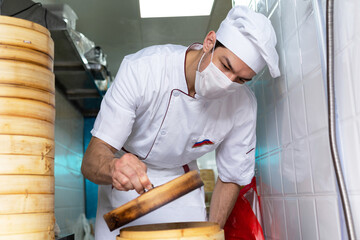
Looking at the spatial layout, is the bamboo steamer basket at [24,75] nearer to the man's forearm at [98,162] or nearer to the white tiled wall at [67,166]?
the man's forearm at [98,162]

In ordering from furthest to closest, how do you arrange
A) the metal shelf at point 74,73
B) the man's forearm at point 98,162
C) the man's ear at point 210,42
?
1. the metal shelf at point 74,73
2. the man's ear at point 210,42
3. the man's forearm at point 98,162

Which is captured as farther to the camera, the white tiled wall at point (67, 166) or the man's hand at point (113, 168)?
the white tiled wall at point (67, 166)

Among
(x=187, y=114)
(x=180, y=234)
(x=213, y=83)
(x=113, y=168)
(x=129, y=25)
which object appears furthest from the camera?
(x=129, y=25)

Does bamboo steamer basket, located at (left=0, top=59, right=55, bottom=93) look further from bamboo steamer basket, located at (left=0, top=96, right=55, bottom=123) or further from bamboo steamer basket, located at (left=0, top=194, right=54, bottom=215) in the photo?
bamboo steamer basket, located at (left=0, top=194, right=54, bottom=215)

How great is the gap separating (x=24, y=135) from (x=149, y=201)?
1.11ft

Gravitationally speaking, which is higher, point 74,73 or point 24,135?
point 74,73

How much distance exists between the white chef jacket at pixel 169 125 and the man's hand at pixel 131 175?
35 centimetres

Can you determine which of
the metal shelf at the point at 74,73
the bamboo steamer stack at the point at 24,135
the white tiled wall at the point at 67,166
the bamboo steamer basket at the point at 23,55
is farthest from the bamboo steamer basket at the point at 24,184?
the white tiled wall at the point at 67,166

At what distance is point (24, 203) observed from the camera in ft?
2.79

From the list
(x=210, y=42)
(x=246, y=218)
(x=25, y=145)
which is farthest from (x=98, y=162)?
(x=246, y=218)

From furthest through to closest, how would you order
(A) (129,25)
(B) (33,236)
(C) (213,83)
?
(A) (129,25)
(C) (213,83)
(B) (33,236)

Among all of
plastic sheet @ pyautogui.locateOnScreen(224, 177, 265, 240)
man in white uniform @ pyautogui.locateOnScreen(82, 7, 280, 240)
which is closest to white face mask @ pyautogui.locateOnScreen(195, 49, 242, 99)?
man in white uniform @ pyautogui.locateOnScreen(82, 7, 280, 240)

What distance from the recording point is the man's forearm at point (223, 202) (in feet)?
5.16

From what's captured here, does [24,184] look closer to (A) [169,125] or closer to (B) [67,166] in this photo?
(A) [169,125]
